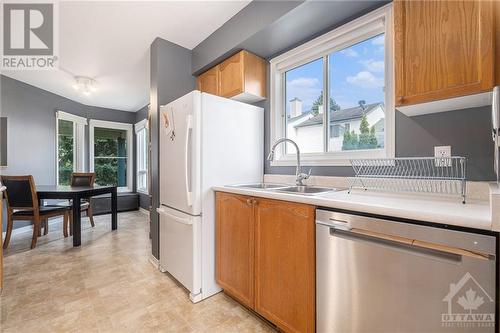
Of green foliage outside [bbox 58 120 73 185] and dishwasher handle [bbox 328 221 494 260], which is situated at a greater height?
green foliage outside [bbox 58 120 73 185]

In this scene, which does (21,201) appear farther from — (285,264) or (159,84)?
(285,264)

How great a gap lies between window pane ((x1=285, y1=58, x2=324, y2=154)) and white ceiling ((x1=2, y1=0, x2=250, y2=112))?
2.68 feet

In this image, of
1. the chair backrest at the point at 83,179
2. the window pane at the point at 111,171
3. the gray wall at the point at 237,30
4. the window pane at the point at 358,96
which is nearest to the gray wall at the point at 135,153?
the window pane at the point at 111,171

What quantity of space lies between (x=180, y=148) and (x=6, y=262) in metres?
2.54

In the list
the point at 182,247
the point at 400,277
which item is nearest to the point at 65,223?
the point at 182,247

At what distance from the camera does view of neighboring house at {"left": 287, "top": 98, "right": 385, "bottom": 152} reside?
1.74 m

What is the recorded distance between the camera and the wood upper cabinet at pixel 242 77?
2240 millimetres

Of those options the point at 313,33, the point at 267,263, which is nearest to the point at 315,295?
the point at 267,263

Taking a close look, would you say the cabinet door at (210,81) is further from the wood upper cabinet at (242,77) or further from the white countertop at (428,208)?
the white countertop at (428,208)

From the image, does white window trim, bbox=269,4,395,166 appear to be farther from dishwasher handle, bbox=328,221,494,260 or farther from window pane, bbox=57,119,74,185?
window pane, bbox=57,119,74,185

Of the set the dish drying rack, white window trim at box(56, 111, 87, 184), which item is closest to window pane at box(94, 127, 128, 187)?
white window trim at box(56, 111, 87, 184)

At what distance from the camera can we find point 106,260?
264 centimetres

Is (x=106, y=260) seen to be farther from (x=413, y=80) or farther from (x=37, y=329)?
(x=413, y=80)

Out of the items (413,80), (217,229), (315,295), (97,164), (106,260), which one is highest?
(413,80)
